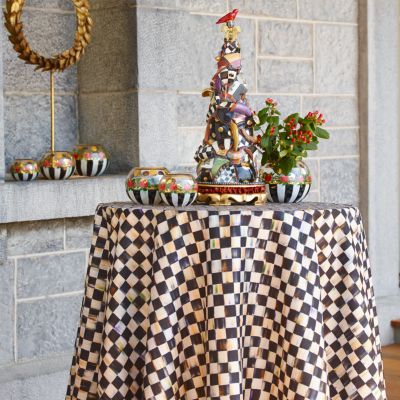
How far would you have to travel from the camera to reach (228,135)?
279cm

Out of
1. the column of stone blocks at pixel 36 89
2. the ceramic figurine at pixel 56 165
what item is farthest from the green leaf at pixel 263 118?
the column of stone blocks at pixel 36 89

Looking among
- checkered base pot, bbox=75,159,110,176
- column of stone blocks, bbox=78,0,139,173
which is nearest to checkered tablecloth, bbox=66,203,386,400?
checkered base pot, bbox=75,159,110,176

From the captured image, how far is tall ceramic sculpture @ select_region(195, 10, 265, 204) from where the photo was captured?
2.76 m

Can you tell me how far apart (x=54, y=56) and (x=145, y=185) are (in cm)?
121

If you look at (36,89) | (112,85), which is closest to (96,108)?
(112,85)

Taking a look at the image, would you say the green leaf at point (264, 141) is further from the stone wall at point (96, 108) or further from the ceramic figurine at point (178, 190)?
the stone wall at point (96, 108)

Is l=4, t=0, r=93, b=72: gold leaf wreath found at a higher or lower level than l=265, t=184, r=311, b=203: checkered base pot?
higher

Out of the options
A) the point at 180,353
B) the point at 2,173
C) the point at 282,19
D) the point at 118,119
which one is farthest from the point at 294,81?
the point at 180,353

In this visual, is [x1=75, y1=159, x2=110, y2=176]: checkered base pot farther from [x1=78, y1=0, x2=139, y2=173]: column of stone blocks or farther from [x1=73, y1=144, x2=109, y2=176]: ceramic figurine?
[x1=78, y1=0, x2=139, y2=173]: column of stone blocks

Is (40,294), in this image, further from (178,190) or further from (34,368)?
(178,190)

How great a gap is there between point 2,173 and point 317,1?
183 cm

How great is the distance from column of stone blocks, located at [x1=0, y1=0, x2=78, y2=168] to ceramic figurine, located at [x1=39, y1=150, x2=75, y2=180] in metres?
0.23

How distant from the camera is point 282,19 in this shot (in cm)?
452

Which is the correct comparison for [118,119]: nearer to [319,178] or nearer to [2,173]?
[2,173]
